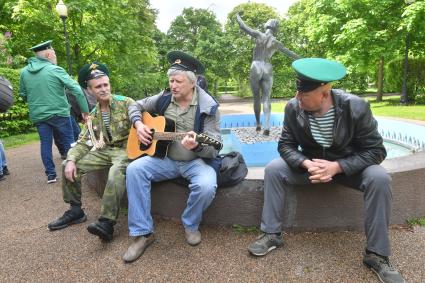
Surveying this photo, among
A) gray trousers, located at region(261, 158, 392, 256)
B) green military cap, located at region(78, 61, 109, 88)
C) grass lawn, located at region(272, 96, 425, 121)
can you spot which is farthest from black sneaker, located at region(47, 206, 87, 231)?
grass lawn, located at region(272, 96, 425, 121)

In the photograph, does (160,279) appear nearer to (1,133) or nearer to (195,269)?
(195,269)

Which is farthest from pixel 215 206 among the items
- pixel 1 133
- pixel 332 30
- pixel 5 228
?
pixel 332 30

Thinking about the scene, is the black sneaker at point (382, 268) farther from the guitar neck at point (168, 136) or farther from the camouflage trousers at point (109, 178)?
the camouflage trousers at point (109, 178)

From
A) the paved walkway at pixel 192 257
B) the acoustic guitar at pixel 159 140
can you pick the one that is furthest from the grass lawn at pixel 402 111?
the acoustic guitar at pixel 159 140

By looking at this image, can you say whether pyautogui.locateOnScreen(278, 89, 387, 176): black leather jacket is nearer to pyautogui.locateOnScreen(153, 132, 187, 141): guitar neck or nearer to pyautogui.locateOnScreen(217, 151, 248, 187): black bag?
pyautogui.locateOnScreen(217, 151, 248, 187): black bag

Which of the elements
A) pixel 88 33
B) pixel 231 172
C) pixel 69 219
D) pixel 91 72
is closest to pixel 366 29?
pixel 88 33

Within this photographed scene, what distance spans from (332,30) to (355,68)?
2854 millimetres

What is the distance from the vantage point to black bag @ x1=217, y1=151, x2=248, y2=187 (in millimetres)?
3242

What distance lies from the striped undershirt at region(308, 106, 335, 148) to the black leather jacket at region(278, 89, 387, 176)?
0.04m

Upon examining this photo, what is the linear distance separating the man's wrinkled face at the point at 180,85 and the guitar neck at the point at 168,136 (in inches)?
15.2

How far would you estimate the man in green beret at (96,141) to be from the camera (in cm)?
357

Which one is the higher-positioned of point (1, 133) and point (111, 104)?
point (111, 104)

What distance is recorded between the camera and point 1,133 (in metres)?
11.2

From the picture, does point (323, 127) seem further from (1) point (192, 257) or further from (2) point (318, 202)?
(1) point (192, 257)
